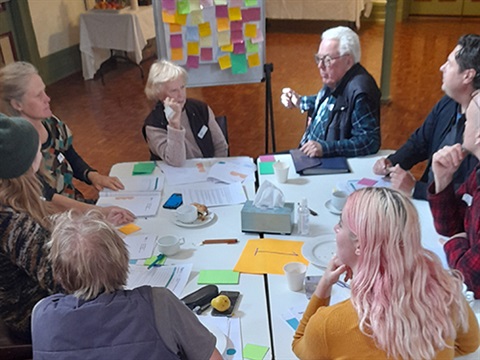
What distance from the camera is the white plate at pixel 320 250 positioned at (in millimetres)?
1833

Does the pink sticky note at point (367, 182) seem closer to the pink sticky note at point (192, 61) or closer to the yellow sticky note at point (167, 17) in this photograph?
the pink sticky note at point (192, 61)

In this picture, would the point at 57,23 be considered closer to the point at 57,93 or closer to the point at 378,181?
the point at 57,93

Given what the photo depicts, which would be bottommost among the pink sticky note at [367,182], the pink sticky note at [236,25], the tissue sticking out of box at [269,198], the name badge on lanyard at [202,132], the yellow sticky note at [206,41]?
the pink sticky note at [367,182]

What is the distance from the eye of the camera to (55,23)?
647 cm

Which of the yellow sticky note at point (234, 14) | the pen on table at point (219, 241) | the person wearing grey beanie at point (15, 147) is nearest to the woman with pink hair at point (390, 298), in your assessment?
the pen on table at point (219, 241)

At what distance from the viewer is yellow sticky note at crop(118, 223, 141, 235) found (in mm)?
2128

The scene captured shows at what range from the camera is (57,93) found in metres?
6.13

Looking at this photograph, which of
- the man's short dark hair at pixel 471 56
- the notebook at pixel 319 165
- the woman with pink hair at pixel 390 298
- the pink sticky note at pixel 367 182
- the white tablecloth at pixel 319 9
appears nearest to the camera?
the woman with pink hair at pixel 390 298

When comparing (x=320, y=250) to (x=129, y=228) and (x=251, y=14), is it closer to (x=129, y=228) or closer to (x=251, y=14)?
(x=129, y=228)

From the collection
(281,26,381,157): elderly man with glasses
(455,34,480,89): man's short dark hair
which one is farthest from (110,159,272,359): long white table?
(455,34,480,89): man's short dark hair

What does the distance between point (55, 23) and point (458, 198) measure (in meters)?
5.85

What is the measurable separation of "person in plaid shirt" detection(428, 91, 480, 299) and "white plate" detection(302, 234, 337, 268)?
394 mm

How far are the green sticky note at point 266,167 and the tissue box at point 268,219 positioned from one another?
516 mm

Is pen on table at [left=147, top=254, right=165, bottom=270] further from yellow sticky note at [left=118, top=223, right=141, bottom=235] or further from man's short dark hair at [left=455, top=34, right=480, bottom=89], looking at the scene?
man's short dark hair at [left=455, top=34, right=480, bottom=89]
